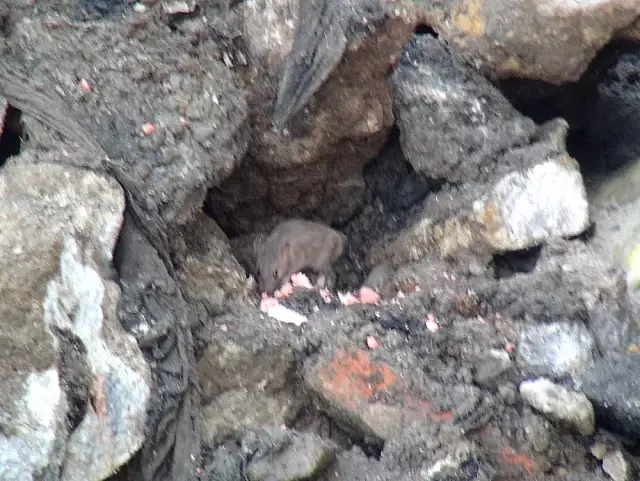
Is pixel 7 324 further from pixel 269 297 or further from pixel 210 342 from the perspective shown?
pixel 269 297

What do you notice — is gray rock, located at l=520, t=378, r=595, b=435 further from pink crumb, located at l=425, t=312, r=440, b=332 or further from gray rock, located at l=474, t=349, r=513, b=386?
pink crumb, located at l=425, t=312, r=440, b=332

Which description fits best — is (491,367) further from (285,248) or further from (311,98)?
(311,98)

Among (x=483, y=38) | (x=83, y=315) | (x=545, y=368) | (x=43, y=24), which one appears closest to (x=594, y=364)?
(x=545, y=368)

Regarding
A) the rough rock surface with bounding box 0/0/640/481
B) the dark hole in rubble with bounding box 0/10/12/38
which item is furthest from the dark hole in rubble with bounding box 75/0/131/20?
the dark hole in rubble with bounding box 0/10/12/38

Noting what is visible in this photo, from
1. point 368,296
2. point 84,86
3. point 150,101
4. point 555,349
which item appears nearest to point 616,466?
point 555,349

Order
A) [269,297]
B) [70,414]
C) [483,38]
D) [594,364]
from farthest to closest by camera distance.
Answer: [483,38], [269,297], [594,364], [70,414]
